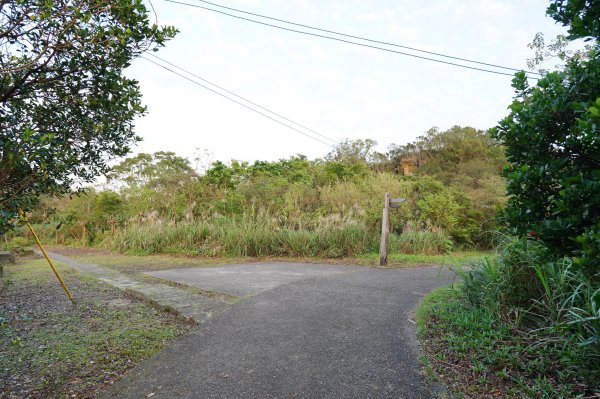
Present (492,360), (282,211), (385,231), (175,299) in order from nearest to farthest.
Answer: (492,360) < (175,299) < (385,231) < (282,211)

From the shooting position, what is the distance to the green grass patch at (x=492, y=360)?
7.88ft

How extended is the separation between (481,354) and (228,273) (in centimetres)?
507

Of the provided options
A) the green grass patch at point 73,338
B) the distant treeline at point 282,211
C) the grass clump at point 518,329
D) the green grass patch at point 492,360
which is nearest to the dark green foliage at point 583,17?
the grass clump at point 518,329

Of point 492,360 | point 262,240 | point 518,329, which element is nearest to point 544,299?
point 518,329

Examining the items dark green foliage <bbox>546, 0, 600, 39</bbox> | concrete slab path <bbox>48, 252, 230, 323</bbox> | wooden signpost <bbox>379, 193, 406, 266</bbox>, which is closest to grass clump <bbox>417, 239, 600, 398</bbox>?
dark green foliage <bbox>546, 0, 600, 39</bbox>

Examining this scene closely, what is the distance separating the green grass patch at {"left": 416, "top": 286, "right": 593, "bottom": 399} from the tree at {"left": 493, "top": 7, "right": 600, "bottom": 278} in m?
0.97

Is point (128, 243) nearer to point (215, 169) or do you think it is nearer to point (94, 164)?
point (215, 169)

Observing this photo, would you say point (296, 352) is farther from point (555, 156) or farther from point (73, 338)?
point (555, 156)

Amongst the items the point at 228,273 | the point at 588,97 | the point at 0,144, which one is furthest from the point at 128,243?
the point at 588,97

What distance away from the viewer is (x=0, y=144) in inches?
77.2

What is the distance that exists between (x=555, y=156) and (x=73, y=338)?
13.8 feet

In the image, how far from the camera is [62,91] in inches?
98.4

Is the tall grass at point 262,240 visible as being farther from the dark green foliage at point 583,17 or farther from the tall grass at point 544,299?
the dark green foliage at point 583,17

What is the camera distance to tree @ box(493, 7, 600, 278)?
1.81 m
